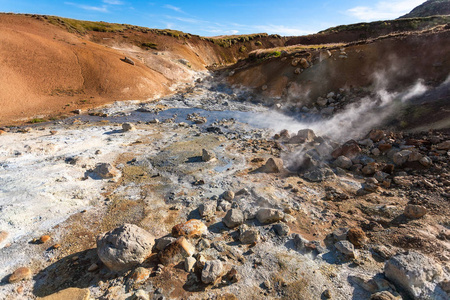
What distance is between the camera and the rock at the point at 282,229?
18.5 ft

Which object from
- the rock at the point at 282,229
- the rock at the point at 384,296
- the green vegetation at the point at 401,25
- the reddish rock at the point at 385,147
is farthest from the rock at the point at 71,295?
the green vegetation at the point at 401,25

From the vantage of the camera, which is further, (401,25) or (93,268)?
(401,25)

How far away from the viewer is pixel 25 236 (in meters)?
5.61

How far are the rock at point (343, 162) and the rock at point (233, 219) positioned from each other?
16.6ft

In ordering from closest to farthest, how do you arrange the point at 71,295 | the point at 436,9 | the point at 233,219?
the point at 71,295 < the point at 233,219 < the point at 436,9

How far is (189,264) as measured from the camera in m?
4.68

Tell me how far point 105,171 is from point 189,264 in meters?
5.26

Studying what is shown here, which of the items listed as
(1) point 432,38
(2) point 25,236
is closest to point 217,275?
(2) point 25,236

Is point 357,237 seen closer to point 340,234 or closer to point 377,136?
point 340,234

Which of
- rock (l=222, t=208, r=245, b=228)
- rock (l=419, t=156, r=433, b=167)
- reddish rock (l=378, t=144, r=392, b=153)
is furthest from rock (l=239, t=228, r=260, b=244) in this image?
reddish rock (l=378, t=144, r=392, b=153)

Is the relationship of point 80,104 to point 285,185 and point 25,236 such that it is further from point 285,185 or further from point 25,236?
point 285,185

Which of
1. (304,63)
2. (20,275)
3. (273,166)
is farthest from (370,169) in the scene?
(304,63)

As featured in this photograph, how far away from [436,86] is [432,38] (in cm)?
545

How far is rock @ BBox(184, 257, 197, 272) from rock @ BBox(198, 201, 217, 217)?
170 centimetres
